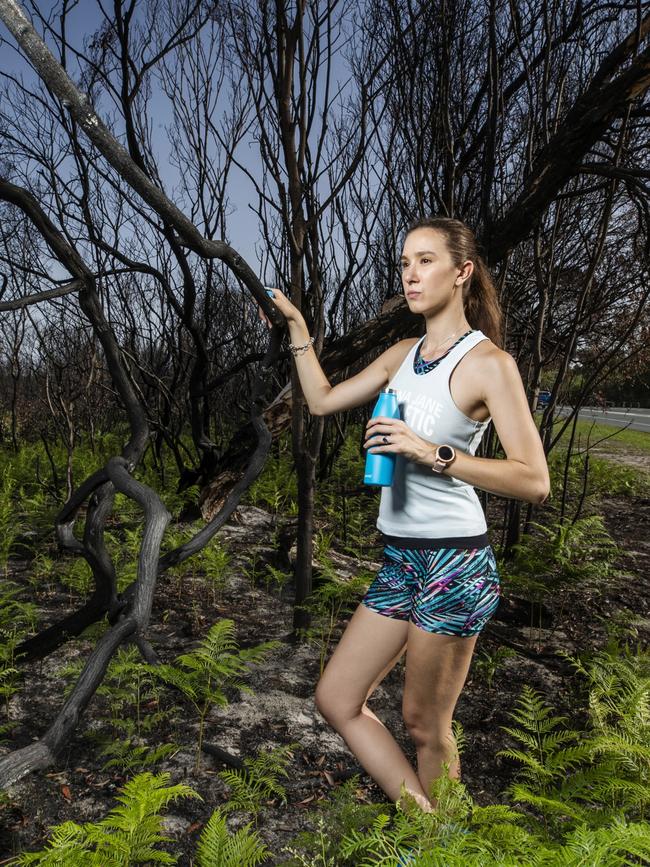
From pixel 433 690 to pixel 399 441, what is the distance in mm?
738

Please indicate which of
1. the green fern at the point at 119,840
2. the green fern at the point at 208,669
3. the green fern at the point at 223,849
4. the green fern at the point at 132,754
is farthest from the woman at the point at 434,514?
the green fern at the point at 132,754

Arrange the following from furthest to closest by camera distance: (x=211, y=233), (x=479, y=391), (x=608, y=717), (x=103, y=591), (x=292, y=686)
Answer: (x=211, y=233), (x=292, y=686), (x=608, y=717), (x=479, y=391), (x=103, y=591)

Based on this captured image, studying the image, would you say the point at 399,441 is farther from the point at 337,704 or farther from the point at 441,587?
the point at 337,704

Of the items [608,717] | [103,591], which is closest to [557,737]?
[608,717]

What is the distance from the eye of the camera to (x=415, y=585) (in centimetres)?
178

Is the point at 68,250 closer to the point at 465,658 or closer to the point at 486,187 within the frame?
the point at 465,658

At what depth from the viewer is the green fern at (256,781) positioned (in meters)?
2.13

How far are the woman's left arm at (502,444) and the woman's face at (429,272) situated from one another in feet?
0.93

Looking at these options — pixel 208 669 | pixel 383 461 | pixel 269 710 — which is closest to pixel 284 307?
pixel 383 461

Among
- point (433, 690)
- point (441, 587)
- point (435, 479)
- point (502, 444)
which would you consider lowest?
point (433, 690)

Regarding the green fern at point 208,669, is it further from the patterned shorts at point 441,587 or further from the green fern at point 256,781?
the patterned shorts at point 441,587

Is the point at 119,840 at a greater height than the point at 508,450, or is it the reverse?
the point at 508,450

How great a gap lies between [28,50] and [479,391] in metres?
1.40

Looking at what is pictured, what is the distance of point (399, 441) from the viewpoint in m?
1.60
